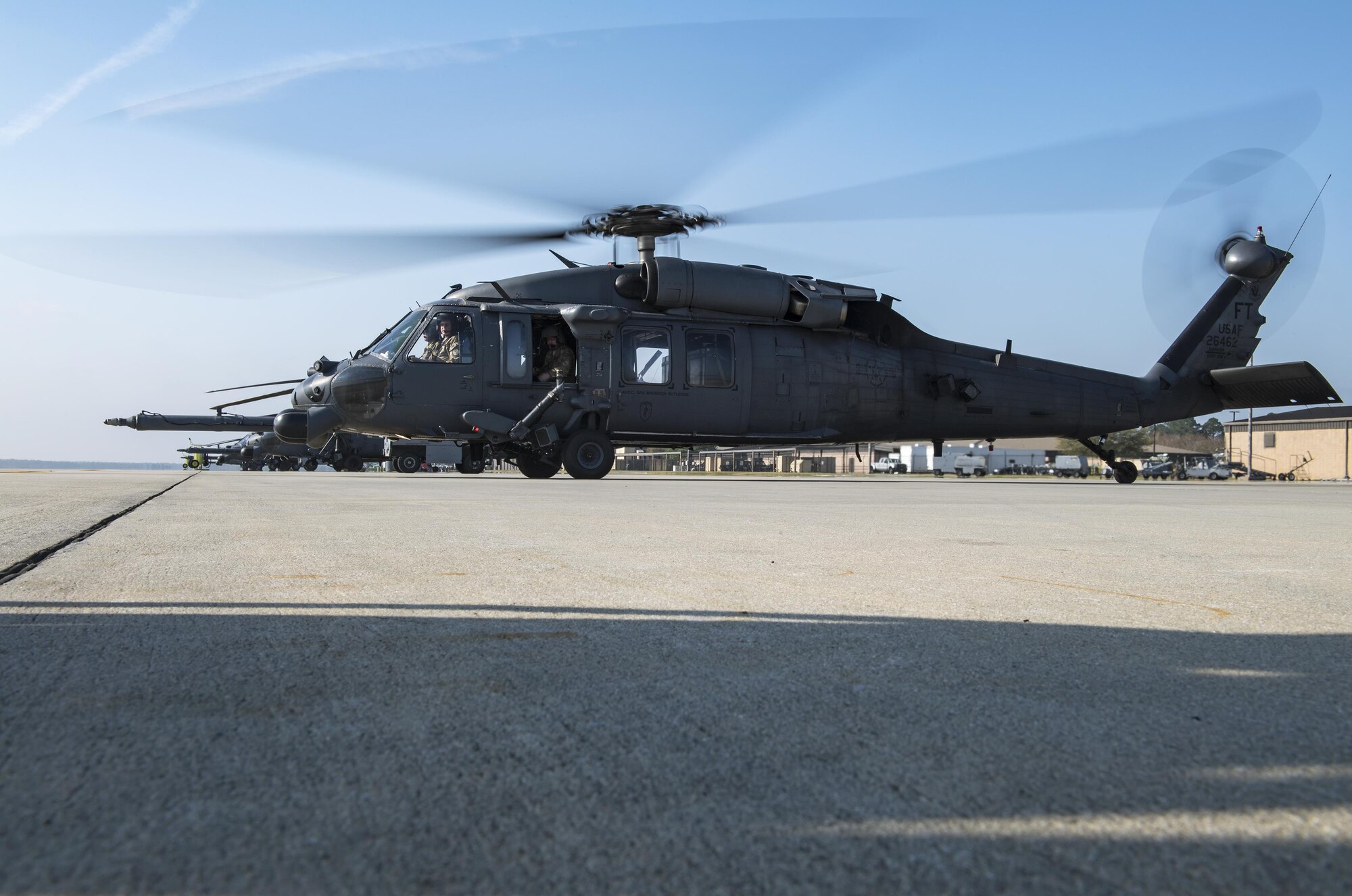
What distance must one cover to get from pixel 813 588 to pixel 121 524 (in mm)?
5390

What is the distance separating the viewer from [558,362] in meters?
16.8

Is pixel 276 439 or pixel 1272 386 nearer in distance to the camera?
pixel 1272 386

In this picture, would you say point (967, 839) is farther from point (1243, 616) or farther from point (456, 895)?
point (1243, 616)

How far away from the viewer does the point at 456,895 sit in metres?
1.27

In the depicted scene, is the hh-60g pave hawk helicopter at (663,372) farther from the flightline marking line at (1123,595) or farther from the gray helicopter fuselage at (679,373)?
the flightline marking line at (1123,595)

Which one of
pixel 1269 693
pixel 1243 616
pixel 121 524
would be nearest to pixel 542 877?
pixel 1269 693


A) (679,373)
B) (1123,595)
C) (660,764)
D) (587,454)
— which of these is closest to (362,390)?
(587,454)

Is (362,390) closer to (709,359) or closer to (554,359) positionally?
(554,359)

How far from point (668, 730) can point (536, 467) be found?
53.9ft

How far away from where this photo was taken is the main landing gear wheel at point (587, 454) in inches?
658

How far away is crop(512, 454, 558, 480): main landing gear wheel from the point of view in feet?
59.2

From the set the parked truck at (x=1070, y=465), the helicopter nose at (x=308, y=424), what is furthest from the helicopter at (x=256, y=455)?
the parked truck at (x=1070, y=465)

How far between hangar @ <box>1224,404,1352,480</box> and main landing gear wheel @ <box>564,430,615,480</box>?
2295 inches

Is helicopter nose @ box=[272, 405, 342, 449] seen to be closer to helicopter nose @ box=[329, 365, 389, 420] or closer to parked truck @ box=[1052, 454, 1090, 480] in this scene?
helicopter nose @ box=[329, 365, 389, 420]
